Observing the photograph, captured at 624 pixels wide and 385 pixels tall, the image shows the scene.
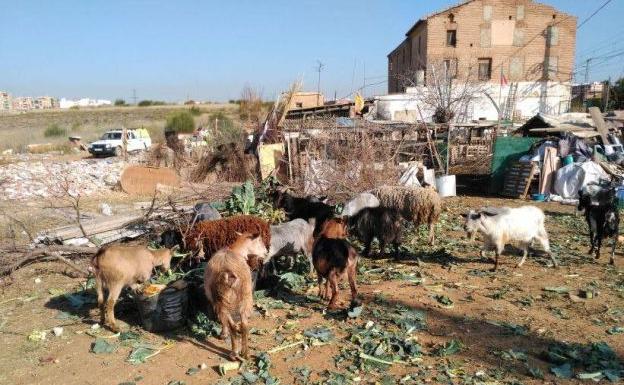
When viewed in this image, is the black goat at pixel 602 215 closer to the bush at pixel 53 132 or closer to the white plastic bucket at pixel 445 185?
the white plastic bucket at pixel 445 185

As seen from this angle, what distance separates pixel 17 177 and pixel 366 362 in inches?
689

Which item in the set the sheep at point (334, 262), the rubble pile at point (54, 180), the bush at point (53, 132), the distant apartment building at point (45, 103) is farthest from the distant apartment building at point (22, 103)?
the sheep at point (334, 262)

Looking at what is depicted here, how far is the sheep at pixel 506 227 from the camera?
7.40 m

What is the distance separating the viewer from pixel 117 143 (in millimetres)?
29219

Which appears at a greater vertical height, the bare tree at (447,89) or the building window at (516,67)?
the building window at (516,67)

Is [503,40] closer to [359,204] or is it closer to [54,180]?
[359,204]

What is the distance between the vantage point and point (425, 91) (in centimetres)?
3155

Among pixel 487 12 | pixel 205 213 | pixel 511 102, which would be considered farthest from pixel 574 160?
pixel 487 12

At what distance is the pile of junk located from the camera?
13648 mm

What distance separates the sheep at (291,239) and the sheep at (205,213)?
4.06ft

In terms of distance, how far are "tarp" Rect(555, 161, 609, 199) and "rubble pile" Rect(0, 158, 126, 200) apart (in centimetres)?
1507

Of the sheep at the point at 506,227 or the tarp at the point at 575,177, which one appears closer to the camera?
the sheep at the point at 506,227

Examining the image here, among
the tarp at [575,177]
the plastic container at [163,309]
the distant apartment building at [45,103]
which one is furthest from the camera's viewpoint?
the distant apartment building at [45,103]

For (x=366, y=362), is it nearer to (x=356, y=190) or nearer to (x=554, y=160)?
(x=356, y=190)
